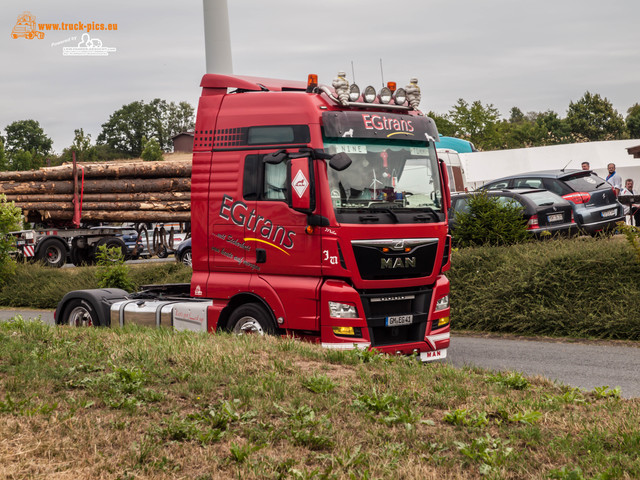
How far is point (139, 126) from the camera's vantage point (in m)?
103

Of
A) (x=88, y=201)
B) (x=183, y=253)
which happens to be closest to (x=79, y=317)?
(x=183, y=253)

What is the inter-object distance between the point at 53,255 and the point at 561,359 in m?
20.0

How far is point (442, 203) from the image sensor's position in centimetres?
955

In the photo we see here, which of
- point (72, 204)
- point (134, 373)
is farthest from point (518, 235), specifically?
point (72, 204)

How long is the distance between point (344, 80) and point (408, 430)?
498cm

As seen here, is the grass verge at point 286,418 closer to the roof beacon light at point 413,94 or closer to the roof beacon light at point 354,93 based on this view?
the roof beacon light at point 354,93

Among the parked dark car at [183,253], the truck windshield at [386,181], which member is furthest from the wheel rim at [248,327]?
the parked dark car at [183,253]

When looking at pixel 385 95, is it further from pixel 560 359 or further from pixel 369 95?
pixel 560 359

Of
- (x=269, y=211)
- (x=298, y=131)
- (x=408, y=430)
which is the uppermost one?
(x=298, y=131)

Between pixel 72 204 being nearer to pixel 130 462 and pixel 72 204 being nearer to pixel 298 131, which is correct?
pixel 298 131

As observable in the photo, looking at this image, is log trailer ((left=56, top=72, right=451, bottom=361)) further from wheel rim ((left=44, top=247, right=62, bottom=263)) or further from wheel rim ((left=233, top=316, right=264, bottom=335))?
wheel rim ((left=44, top=247, right=62, bottom=263))

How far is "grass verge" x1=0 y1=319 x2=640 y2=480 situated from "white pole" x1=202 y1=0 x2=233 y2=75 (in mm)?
11704

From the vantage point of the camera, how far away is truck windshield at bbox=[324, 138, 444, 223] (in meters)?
8.77

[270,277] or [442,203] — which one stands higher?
[442,203]
